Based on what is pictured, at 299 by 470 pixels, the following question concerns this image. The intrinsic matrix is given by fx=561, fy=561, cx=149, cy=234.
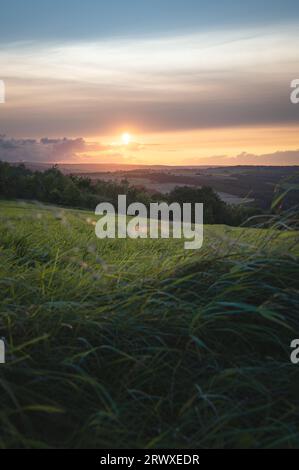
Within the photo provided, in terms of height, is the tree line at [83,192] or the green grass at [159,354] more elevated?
the tree line at [83,192]

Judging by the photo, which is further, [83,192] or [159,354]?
[83,192]

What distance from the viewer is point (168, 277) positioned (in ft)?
10.6

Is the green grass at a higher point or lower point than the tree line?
lower

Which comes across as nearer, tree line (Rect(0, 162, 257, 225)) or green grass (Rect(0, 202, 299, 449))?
green grass (Rect(0, 202, 299, 449))

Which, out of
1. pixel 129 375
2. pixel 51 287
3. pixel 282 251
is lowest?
pixel 129 375

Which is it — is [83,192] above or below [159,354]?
above


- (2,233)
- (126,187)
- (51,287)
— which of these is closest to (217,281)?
(51,287)

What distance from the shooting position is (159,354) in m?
2.58

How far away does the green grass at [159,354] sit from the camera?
2.17 m

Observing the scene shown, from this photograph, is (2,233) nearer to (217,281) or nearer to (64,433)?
(217,281)

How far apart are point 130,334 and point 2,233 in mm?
3283

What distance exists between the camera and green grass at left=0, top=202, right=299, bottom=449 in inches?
85.4

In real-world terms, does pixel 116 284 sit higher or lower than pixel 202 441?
higher

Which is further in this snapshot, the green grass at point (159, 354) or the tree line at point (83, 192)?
the tree line at point (83, 192)
